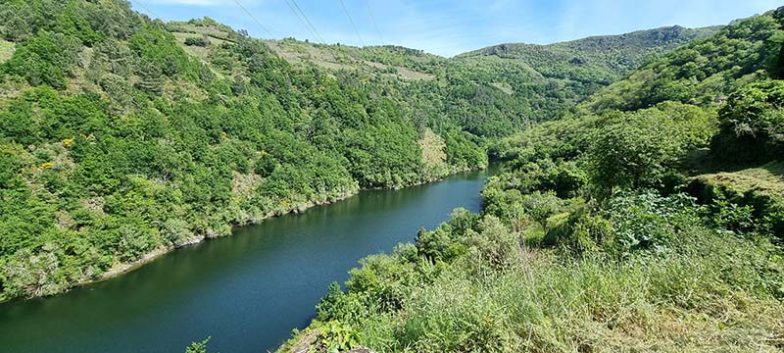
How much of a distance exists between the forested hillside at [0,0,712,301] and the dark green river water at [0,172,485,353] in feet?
8.33

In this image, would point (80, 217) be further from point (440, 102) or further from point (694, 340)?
point (440, 102)

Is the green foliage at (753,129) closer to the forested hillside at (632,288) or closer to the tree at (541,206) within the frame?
the forested hillside at (632,288)

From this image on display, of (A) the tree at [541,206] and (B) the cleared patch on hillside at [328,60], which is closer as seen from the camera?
(A) the tree at [541,206]

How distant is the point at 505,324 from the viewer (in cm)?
327

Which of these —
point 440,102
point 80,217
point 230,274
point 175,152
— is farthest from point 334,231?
point 440,102

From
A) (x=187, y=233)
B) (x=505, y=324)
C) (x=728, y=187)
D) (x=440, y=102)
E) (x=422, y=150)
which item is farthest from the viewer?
(x=440, y=102)

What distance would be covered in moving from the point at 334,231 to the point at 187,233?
1433 centimetres

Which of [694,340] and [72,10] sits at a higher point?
[72,10]

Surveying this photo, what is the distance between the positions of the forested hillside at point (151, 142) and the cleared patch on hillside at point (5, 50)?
9cm

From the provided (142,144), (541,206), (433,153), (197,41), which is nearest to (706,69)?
(433,153)

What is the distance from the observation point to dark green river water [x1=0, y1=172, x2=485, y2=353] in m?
24.0

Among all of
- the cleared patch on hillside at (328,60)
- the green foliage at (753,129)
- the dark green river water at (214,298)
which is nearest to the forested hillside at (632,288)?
the green foliage at (753,129)

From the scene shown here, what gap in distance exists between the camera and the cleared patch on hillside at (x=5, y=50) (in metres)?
39.3

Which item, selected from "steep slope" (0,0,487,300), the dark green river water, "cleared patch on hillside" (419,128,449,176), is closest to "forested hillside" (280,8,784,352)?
the dark green river water
